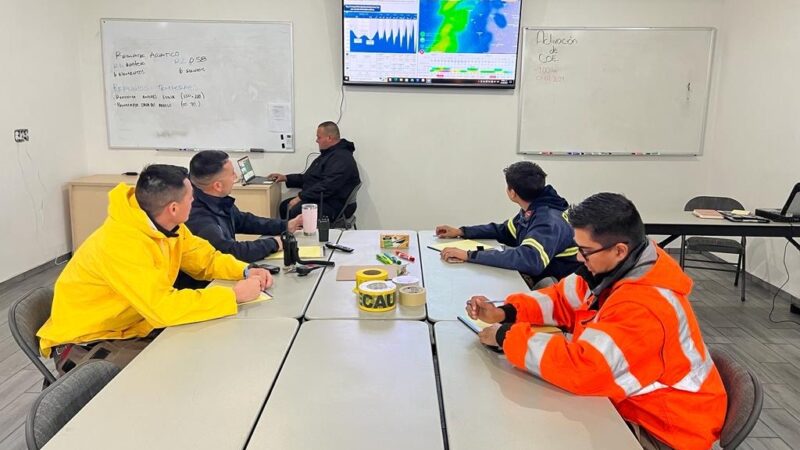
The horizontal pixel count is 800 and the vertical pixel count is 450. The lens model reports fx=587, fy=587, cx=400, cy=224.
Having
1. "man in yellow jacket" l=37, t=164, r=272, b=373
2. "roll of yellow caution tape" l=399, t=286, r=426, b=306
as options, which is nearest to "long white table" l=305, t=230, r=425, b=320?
"roll of yellow caution tape" l=399, t=286, r=426, b=306

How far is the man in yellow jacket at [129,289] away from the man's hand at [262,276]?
57mm

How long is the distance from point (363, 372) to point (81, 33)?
4897 millimetres

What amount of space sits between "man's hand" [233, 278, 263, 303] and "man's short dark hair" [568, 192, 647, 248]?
117 centimetres

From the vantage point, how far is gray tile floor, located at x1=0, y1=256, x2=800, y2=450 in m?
2.62

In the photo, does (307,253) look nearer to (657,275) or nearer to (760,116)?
(657,275)

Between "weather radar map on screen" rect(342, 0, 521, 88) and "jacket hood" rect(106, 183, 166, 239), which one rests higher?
"weather radar map on screen" rect(342, 0, 521, 88)

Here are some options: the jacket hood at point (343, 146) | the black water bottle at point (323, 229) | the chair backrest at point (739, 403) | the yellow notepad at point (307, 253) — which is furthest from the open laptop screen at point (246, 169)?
the chair backrest at point (739, 403)

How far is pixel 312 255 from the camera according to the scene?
2.80 metres

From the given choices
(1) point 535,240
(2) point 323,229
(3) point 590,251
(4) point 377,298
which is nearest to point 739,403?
(3) point 590,251

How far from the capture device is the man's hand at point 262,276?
2266 millimetres

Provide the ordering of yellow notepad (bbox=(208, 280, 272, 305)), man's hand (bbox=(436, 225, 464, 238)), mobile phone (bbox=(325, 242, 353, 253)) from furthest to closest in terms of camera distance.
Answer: man's hand (bbox=(436, 225, 464, 238)) < mobile phone (bbox=(325, 242, 353, 253)) < yellow notepad (bbox=(208, 280, 272, 305))

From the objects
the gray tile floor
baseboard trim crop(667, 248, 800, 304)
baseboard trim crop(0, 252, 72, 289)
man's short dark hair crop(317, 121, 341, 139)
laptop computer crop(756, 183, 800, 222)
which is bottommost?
the gray tile floor

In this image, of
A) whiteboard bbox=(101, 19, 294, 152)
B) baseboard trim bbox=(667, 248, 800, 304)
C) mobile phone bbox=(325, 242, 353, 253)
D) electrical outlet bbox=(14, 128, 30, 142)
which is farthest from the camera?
whiteboard bbox=(101, 19, 294, 152)

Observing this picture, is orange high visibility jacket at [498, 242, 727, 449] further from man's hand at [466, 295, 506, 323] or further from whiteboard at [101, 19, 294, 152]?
whiteboard at [101, 19, 294, 152]
